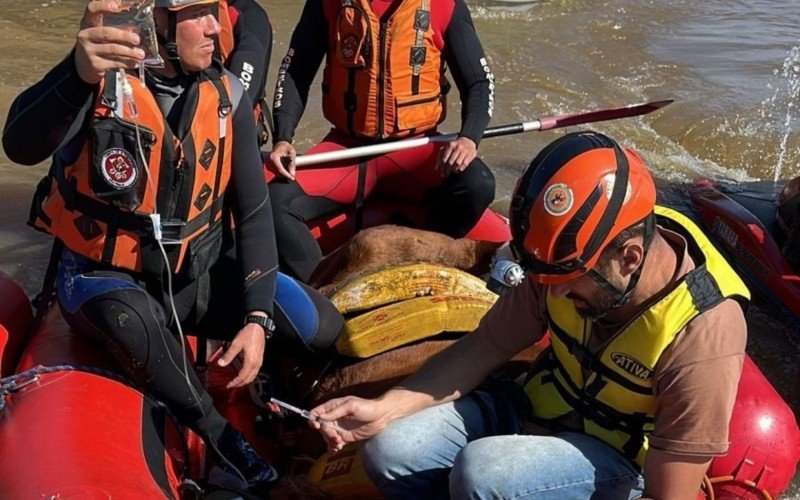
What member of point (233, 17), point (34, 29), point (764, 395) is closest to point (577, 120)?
point (233, 17)

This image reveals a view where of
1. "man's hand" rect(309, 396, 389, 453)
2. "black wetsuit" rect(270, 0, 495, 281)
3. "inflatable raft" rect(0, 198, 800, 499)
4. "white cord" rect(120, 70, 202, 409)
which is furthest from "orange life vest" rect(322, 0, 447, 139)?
"man's hand" rect(309, 396, 389, 453)

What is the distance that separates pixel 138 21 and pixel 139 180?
546mm

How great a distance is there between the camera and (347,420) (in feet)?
8.95

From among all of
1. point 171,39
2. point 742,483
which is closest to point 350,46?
point 171,39

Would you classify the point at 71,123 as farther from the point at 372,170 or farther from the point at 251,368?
the point at 372,170

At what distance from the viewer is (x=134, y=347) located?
2.83 m

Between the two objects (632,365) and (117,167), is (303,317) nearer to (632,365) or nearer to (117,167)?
(117,167)

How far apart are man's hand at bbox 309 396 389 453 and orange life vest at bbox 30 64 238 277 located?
2.42 feet

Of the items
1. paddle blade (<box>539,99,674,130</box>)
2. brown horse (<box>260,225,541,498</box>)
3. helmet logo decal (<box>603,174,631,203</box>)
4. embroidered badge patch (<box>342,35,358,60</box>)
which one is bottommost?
brown horse (<box>260,225,541,498</box>)

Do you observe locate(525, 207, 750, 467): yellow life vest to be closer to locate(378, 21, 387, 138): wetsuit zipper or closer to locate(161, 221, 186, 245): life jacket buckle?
locate(161, 221, 186, 245): life jacket buckle

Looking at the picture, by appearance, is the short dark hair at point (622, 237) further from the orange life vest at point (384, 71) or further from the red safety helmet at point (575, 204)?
the orange life vest at point (384, 71)

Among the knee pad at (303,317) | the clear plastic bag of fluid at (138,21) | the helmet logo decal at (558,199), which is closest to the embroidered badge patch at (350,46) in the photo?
the knee pad at (303,317)

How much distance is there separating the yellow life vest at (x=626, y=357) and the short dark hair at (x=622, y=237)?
0.59 feet

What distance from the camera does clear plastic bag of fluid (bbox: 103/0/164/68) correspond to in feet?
7.99
